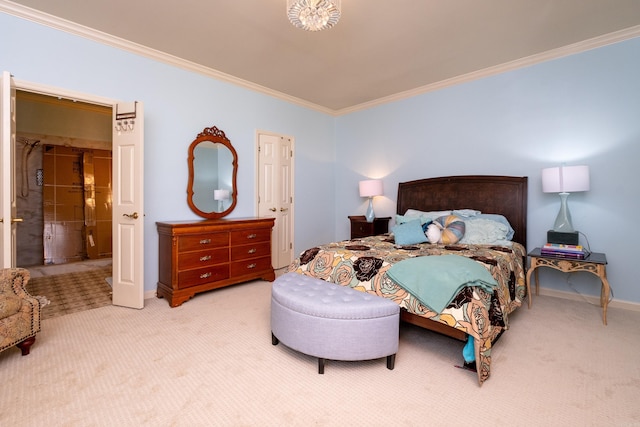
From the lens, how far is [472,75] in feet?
13.2

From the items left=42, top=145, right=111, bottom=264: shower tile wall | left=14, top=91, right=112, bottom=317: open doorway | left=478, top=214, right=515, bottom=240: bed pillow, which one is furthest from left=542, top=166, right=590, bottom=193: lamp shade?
left=42, top=145, right=111, bottom=264: shower tile wall

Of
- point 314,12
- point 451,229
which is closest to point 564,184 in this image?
point 451,229

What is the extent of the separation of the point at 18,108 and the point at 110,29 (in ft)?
11.3

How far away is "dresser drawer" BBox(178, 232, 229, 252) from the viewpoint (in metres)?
3.34

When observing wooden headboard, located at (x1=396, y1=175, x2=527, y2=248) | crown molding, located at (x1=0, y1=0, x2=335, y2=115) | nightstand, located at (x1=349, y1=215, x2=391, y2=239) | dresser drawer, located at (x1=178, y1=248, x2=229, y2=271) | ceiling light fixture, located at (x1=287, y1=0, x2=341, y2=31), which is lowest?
dresser drawer, located at (x1=178, y1=248, x2=229, y2=271)

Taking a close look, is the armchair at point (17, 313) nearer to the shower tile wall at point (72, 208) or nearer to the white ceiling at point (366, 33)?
the white ceiling at point (366, 33)

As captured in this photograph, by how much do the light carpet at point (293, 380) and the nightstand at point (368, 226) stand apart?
6.82 ft

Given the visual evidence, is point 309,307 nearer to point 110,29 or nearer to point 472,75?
point 110,29

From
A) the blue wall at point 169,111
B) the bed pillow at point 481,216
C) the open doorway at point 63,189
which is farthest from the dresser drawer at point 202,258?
the bed pillow at point 481,216

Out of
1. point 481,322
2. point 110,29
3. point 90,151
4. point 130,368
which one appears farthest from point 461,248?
point 90,151

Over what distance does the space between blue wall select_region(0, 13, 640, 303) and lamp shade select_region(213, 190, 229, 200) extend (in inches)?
10.6

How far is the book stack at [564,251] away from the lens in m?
2.91

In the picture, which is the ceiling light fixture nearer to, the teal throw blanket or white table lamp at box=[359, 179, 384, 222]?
the teal throw blanket

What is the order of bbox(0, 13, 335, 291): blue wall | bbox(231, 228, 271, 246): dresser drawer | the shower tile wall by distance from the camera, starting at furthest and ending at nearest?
the shower tile wall, bbox(231, 228, 271, 246): dresser drawer, bbox(0, 13, 335, 291): blue wall
